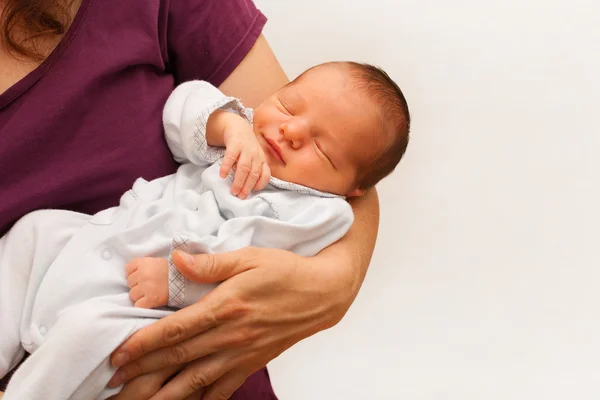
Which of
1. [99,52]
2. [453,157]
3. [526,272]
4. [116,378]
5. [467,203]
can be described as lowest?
[526,272]

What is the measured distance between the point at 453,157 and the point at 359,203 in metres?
0.69

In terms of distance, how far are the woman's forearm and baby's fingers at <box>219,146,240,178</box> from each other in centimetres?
18

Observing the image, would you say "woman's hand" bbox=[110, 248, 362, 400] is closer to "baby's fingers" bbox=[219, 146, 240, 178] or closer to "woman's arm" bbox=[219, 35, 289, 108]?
"baby's fingers" bbox=[219, 146, 240, 178]

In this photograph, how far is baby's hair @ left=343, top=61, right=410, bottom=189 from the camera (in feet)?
3.34

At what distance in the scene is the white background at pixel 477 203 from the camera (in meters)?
1.72

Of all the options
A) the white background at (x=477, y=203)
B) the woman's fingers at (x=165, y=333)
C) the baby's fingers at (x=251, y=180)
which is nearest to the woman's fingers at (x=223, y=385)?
the woman's fingers at (x=165, y=333)

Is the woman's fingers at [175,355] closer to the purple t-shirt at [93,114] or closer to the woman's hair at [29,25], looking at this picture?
the purple t-shirt at [93,114]

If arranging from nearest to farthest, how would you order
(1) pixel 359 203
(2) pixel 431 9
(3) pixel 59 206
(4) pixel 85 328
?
(4) pixel 85 328 → (3) pixel 59 206 → (1) pixel 359 203 → (2) pixel 431 9

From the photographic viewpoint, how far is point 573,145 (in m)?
1.73

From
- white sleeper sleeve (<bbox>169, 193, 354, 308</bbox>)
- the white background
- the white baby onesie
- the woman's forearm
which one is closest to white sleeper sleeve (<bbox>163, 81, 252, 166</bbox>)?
the white baby onesie

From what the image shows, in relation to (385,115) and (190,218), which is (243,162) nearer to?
(190,218)

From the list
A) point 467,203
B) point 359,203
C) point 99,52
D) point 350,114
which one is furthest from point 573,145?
point 99,52

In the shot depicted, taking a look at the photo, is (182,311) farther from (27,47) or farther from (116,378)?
(27,47)

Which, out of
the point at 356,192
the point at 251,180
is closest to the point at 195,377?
the point at 251,180
